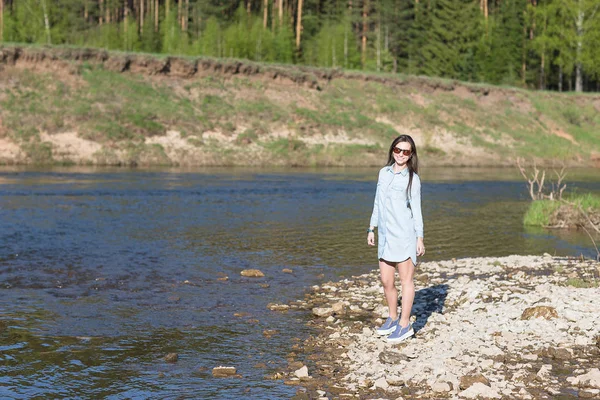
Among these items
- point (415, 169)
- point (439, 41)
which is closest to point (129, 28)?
point (439, 41)

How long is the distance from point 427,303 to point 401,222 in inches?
93.2

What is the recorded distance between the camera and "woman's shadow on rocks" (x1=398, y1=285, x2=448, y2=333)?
8800 millimetres

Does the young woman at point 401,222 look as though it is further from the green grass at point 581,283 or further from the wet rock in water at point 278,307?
the green grass at point 581,283

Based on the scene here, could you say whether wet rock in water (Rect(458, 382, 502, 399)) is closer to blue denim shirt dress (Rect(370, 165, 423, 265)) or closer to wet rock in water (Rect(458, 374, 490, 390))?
wet rock in water (Rect(458, 374, 490, 390))

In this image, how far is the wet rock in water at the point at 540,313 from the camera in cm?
828

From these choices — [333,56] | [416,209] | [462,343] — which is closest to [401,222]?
[416,209]

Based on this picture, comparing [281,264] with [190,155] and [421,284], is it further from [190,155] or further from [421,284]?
[190,155]

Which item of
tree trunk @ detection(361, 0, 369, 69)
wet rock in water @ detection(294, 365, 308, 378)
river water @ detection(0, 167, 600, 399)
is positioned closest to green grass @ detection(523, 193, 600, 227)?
river water @ detection(0, 167, 600, 399)

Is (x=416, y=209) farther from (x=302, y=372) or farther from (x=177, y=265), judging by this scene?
(x=177, y=265)

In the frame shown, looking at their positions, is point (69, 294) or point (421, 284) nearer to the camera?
point (69, 294)

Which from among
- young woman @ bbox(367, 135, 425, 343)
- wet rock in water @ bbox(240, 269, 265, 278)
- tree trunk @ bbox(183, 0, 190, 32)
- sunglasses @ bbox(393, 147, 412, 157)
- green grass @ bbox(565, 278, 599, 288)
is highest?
tree trunk @ bbox(183, 0, 190, 32)

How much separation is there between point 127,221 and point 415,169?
40.6ft

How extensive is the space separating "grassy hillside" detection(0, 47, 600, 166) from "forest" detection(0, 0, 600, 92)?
34.1 ft

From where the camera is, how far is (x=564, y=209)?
19250 mm
